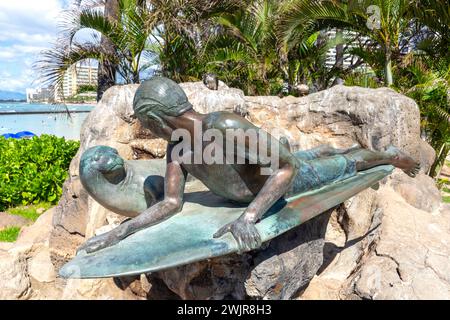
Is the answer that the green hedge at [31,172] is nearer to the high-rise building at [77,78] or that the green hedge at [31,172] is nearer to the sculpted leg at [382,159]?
the high-rise building at [77,78]

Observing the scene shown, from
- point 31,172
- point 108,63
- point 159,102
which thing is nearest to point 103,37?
point 108,63

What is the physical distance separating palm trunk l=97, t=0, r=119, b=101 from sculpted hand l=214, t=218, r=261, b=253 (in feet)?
15.3

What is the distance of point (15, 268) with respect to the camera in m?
3.75

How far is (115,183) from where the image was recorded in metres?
2.80

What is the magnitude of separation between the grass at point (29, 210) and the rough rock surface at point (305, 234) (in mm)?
1833

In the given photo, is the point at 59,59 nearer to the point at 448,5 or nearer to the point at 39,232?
the point at 39,232

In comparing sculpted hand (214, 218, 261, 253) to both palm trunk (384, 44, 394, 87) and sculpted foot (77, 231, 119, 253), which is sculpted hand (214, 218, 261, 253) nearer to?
sculpted foot (77, 231, 119, 253)

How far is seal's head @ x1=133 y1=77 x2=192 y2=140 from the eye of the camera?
217cm

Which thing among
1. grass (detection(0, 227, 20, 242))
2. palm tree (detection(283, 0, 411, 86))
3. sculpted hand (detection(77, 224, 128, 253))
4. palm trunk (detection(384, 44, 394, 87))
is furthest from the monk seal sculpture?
palm trunk (detection(384, 44, 394, 87))

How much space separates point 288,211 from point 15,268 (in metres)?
2.72

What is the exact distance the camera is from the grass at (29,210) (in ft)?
21.6

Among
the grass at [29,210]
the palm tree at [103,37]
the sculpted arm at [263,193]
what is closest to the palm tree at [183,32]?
the palm tree at [103,37]

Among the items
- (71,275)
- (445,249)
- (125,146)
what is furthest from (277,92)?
(71,275)

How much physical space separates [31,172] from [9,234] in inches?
62.1
